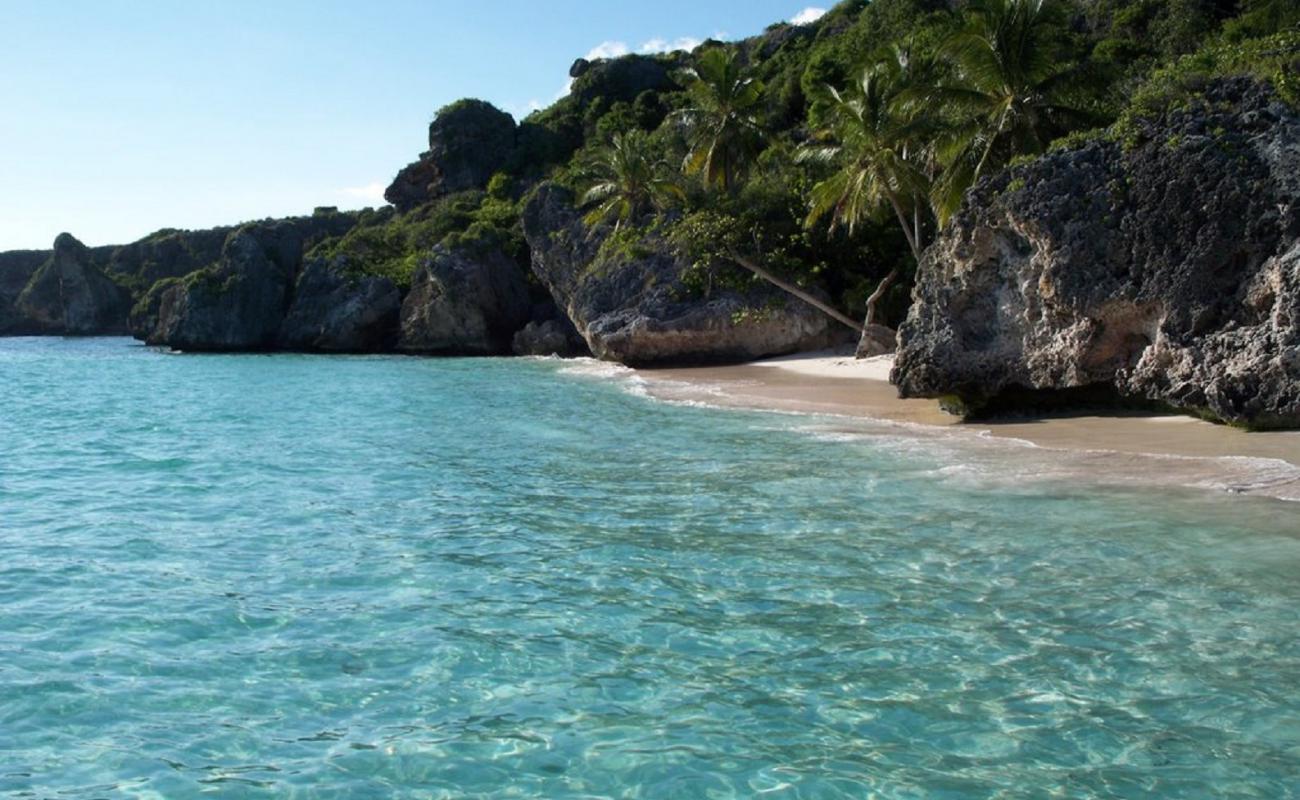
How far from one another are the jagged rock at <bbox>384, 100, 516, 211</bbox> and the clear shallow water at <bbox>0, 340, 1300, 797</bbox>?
54.5 m

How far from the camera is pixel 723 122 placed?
3775 centimetres

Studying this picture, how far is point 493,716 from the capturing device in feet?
19.4

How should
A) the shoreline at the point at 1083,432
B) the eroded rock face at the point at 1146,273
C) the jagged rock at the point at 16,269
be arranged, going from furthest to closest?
1. the jagged rock at the point at 16,269
2. the eroded rock face at the point at 1146,273
3. the shoreline at the point at 1083,432

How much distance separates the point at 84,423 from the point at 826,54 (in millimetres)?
38772

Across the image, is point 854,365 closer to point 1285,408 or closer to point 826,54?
point 1285,408

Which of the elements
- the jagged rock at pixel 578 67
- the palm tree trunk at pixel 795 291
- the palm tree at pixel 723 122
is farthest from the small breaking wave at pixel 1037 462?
the jagged rock at pixel 578 67

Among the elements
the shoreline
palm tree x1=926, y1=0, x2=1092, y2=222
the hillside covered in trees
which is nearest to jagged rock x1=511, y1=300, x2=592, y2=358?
the hillside covered in trees

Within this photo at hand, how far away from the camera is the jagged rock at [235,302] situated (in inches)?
2291

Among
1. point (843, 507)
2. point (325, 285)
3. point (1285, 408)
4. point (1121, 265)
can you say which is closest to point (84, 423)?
point (843, 507)

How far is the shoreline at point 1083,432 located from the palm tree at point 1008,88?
19.3 ft

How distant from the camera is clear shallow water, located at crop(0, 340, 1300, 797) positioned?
526 centimetres

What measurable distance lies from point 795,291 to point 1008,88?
10799 millimetres

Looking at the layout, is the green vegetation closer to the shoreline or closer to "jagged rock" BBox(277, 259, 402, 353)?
"jagged rock" BBox(277, 259, 402, 353)

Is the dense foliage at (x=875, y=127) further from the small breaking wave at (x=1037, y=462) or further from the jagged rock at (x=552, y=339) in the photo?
the small breaking wave at (x=1037, y=462)
